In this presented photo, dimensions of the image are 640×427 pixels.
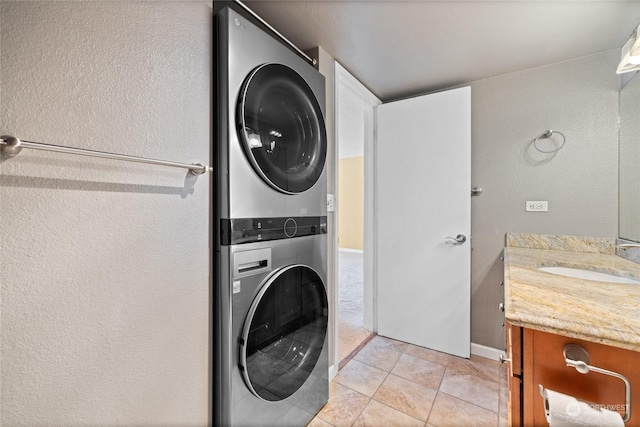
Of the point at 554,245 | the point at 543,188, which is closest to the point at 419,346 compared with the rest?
the point at 554,245

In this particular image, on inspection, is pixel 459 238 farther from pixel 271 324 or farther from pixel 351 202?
pixel 351 202

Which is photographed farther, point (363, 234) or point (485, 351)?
point (363, 234)

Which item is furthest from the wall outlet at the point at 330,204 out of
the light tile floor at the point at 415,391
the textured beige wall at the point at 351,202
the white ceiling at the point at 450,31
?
the textured beige wall at the point at 351,202

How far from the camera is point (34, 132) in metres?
0.64

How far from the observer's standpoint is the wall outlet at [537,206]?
193 centimetres

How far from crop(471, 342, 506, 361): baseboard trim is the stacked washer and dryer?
146 centimetres

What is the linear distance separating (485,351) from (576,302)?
165cm

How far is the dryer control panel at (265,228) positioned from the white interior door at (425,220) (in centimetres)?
116

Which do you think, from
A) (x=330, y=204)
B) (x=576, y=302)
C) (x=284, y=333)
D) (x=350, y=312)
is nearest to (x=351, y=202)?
(x=350, y=312)

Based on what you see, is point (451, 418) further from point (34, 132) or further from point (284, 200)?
point (34, 132)

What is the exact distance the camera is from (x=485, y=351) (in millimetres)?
2107

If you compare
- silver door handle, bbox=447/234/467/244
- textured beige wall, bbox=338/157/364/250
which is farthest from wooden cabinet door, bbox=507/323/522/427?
textured beige wall, bbox=338/157/364/250

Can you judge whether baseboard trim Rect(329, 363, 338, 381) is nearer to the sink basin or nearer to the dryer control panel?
the dryer control panel

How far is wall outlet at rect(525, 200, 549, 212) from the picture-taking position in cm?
193
